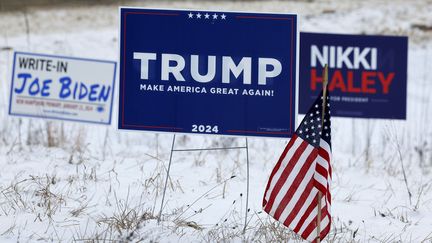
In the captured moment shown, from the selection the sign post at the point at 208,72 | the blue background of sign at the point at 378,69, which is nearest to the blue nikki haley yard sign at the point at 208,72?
the sign post at the point at 208,72

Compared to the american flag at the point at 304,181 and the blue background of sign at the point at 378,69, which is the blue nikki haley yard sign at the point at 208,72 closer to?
the american flag at the point at 304,181

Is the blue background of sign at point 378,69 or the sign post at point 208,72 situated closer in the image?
the sign post at point 208,72

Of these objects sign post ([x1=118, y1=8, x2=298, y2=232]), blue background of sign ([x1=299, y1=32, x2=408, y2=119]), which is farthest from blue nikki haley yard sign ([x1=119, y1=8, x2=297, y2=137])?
blue background of sign ([x1=299, y1=32, x2=408, y2=119])

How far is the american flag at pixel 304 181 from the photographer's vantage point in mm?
3465

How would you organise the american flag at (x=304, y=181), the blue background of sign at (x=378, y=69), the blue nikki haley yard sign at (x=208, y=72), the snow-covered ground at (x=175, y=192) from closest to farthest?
1. the american flag at (x=304, y=181)
2. the snow-covered ground at (x=175, y=192)
3. the blue nikki haley yard sign at (x=208, y=72)
4. the blue background of sign at (x=378, y=69)

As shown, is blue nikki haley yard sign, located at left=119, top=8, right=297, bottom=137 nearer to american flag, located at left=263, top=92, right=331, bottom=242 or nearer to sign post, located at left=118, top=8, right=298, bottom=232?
sign post, located at left=118, top=8, right=298, bottom=232

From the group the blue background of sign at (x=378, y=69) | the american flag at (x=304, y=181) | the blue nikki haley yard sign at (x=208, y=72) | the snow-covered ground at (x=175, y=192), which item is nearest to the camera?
the american flag at (x=304, y=181)

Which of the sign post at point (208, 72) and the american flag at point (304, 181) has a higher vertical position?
the sign post at point (208, 72)

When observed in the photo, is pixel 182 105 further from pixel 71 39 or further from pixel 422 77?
Answer: pixel 71 39

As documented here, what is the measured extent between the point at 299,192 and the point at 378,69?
405 cm

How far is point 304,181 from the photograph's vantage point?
3.48 meters

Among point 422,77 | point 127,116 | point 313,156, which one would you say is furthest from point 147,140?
point 422,77

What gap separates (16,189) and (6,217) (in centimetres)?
53

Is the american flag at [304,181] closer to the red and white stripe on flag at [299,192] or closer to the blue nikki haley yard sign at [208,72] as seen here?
the red and white stripe on flag at [299,192]
